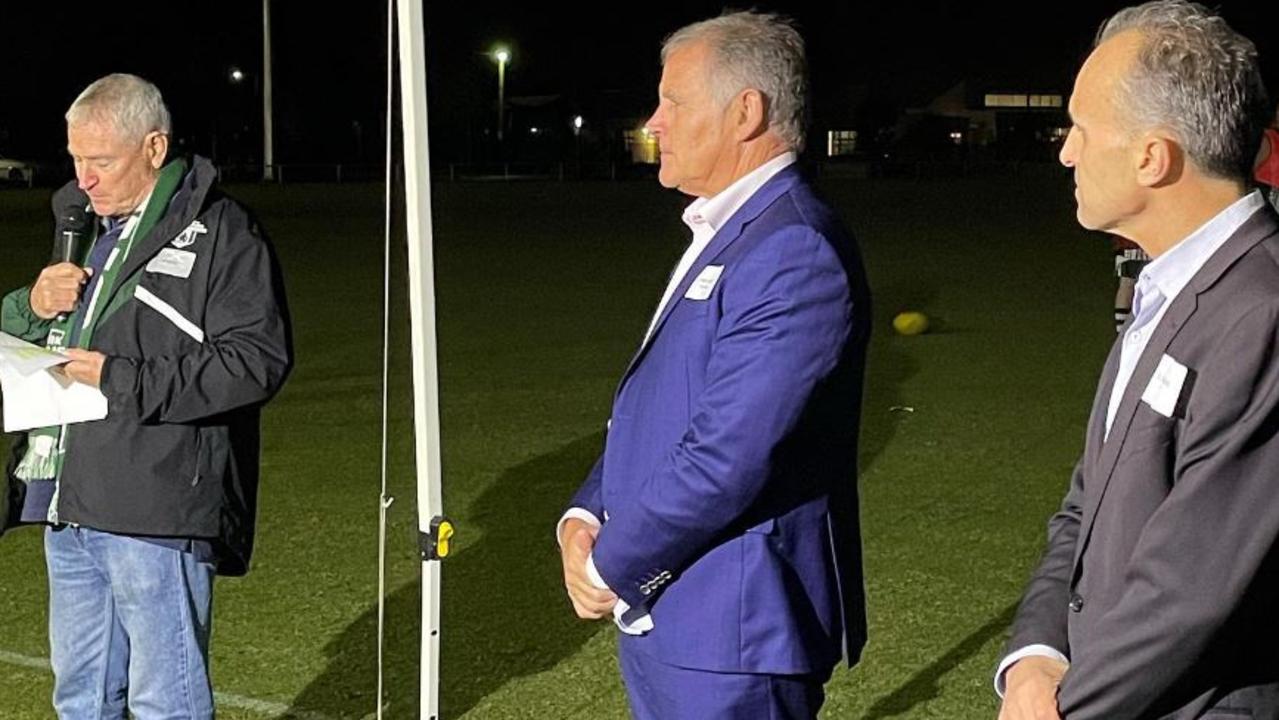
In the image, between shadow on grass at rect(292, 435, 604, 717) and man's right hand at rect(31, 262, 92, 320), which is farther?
shadow on grass at rect(292, 435, 604, 717)

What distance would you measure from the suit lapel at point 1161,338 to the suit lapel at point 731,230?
925 millimetres

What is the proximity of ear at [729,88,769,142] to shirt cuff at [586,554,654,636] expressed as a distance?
2.66 ft

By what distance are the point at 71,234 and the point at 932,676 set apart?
334 centimetres

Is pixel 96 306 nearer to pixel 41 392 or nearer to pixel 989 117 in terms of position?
pixel 41 392

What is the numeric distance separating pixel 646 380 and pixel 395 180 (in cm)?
129

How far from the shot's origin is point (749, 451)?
9.53ft

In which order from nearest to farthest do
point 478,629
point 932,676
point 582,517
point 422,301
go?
1. point 582,517
2. point 422,301
3. point 932,676
4. point 478,629

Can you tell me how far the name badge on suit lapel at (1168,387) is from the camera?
82.9 inches

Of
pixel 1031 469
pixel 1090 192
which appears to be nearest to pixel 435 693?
pixel 1090 192

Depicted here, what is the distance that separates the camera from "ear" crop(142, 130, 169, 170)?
3932 mm

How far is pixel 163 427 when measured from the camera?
3951 millimetres

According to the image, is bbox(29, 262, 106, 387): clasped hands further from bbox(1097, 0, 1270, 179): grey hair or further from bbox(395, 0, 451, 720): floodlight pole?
bbox(1097, 0, 1270, 179): grey hair

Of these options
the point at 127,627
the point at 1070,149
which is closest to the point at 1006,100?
the point at 127,627

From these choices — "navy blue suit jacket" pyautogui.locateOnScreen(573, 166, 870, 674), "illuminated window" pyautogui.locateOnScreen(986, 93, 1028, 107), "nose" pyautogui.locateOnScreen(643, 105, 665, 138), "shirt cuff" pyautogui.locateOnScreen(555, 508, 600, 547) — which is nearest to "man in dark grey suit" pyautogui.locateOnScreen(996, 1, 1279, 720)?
"navy blue suit jacket" pyautogui.locateOnScreen(573, 166, 870, 674)
